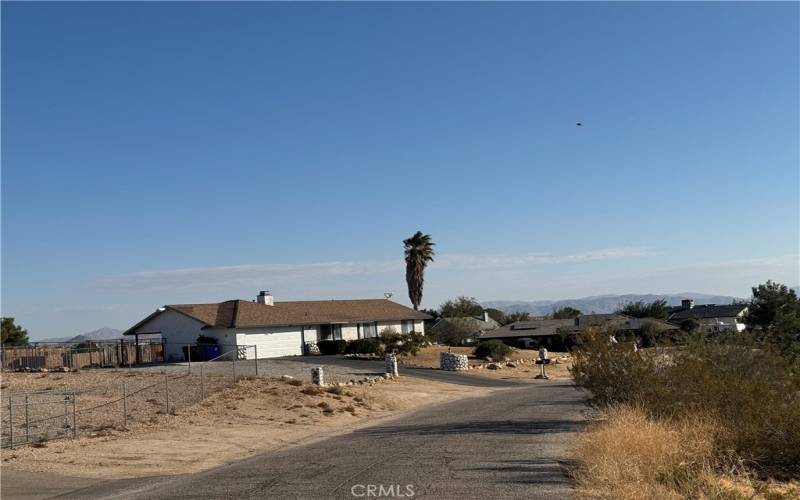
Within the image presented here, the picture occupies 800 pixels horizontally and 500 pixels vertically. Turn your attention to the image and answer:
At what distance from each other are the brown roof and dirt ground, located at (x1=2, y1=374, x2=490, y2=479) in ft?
58.2

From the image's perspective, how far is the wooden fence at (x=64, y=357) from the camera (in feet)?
167

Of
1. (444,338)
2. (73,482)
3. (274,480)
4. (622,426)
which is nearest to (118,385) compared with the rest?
(73,482)

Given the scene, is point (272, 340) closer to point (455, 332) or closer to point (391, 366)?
point (391, 366)

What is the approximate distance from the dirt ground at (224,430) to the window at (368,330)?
87.2 ft

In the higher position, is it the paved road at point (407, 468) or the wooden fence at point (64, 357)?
the wooden fence at point (64, 357)

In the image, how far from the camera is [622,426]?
16.5 meters

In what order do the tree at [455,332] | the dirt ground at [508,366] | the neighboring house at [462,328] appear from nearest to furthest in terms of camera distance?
the dirt ground at [508,366], the tree at [455,332], the neighboring house at [462,328]

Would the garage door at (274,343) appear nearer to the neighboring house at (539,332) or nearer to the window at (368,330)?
the window at (368,330)

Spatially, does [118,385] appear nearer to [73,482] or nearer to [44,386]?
[44,386]

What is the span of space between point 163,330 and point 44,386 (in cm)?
1964

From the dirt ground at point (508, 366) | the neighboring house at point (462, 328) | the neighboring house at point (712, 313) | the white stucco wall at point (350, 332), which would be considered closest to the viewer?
the dirt ground at point (508, 366)

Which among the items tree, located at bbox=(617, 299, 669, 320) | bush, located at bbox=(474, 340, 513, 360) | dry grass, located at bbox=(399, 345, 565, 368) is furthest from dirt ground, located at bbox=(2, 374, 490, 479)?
tree, located at bbox=(617, 299, 669, 320)

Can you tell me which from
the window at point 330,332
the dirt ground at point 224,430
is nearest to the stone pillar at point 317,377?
the dirt ground at point 224,430

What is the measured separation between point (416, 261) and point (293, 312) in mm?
30134
